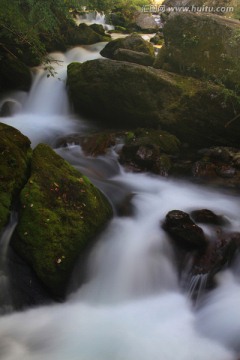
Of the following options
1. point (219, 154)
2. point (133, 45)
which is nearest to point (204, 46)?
point (219, 154)

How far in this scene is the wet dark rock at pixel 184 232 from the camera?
15.4ft

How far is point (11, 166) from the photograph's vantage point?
464cm

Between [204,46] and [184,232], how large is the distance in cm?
648

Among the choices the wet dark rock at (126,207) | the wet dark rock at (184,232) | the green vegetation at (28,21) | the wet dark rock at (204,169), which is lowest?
the wet dark rock at (204,169)

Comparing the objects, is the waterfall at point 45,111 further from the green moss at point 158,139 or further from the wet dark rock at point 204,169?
the wet dark rock at point 204,169

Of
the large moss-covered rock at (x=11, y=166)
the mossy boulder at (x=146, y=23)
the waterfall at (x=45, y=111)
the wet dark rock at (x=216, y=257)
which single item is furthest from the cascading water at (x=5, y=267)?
the mossy boulder at (x=146, y=23)

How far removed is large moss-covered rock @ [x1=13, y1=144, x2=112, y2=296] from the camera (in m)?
4.10

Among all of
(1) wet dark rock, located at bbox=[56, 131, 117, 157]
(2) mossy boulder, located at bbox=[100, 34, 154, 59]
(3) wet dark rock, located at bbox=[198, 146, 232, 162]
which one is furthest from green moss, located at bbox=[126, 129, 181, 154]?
(2) mossy boulder, located at bbox=[100, 34, 154, 59]

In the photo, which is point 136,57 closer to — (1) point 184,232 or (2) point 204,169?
(2) point 204,169

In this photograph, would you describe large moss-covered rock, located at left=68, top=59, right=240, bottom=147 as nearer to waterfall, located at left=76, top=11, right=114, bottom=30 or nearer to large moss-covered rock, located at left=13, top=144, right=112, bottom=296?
large moss-covered rock, located at left=13, top=144, right=112, bottom=296

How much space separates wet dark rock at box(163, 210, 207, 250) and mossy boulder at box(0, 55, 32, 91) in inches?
316

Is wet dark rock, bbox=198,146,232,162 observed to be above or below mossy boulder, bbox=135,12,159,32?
below

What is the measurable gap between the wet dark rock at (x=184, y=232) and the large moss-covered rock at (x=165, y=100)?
4296 millimetres

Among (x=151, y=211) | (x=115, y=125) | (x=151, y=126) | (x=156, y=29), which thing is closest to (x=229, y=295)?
(x=151, y=211)
